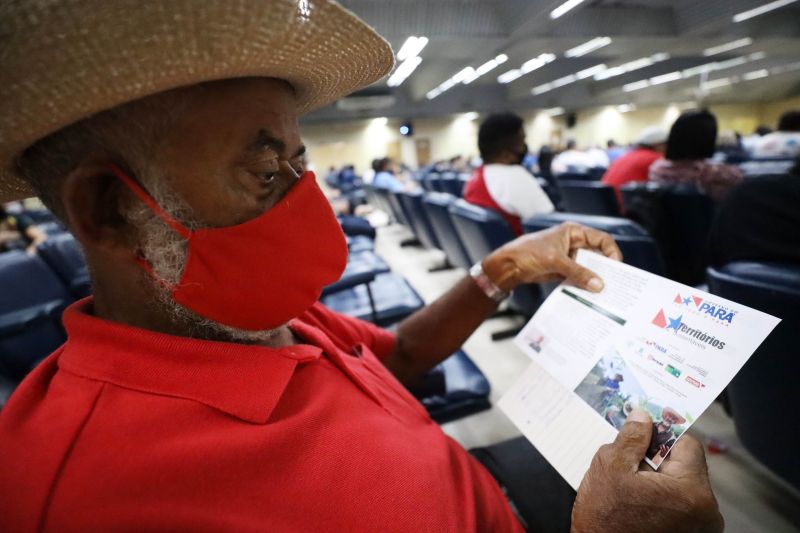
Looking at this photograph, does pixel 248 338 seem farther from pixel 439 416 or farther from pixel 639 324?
pixel 439 416

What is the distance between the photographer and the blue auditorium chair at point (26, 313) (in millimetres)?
1552

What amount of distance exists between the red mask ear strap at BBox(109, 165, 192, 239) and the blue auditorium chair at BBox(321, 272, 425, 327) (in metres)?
1.07

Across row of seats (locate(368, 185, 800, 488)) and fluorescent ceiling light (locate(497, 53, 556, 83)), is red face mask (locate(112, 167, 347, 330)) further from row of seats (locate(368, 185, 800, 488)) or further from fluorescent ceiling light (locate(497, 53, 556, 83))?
fluorescent ceiling light (locate(497, 53, 556, 83))

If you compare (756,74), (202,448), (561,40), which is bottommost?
(756,74)

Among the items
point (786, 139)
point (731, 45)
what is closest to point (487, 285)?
point (786, 139)

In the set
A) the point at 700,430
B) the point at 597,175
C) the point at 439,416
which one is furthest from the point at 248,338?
the point at 597,175

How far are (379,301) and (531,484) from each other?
1288mm

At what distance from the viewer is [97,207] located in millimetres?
531

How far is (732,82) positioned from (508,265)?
23616 millimetres

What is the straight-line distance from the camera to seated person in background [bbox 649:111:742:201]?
2465 millimetres

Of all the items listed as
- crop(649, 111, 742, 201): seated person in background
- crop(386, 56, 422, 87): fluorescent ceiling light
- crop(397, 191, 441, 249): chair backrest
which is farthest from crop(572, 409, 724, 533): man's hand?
crop(386, 56, 422, 87): fluorescent ceiling light

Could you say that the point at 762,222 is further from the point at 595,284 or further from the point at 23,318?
the point at 23,318

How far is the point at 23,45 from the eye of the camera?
389 mm

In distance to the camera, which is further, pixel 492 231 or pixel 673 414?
pixel 492 231
